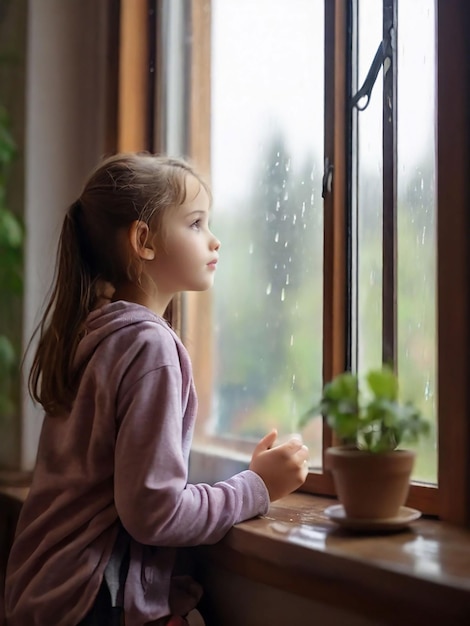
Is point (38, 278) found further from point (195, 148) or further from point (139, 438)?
point (139, 438)

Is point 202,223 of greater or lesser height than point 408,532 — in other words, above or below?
above

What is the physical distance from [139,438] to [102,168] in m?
0.47

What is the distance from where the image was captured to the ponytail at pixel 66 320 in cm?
121

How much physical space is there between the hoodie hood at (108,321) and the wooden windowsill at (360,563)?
0.33 m

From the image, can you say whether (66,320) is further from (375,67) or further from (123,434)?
(375,67)

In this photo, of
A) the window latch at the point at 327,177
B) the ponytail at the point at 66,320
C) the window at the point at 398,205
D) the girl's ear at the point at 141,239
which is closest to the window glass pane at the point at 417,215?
the window at the point at 398,205

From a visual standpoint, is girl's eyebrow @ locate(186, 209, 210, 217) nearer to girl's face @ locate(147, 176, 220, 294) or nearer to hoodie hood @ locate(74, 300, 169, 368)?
girl's face @ locate(147, 176, 220, 294)

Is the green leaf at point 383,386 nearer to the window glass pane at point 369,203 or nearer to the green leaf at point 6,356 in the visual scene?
the window glass pane at point 369,203

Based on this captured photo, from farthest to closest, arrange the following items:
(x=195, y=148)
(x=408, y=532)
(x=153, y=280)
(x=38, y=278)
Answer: (x=38, y=278), (x=195, y=148), (x=153, y=280), (x=408, y=532)

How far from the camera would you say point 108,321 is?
3.90ft

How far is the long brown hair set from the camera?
4.01 ft

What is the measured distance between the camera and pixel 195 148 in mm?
→ 1644

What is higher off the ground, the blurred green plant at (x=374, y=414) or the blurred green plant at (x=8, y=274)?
the blurred green plant at (x=8, y=274)

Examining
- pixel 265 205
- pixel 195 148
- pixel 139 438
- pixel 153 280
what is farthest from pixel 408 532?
pixel 195 148
